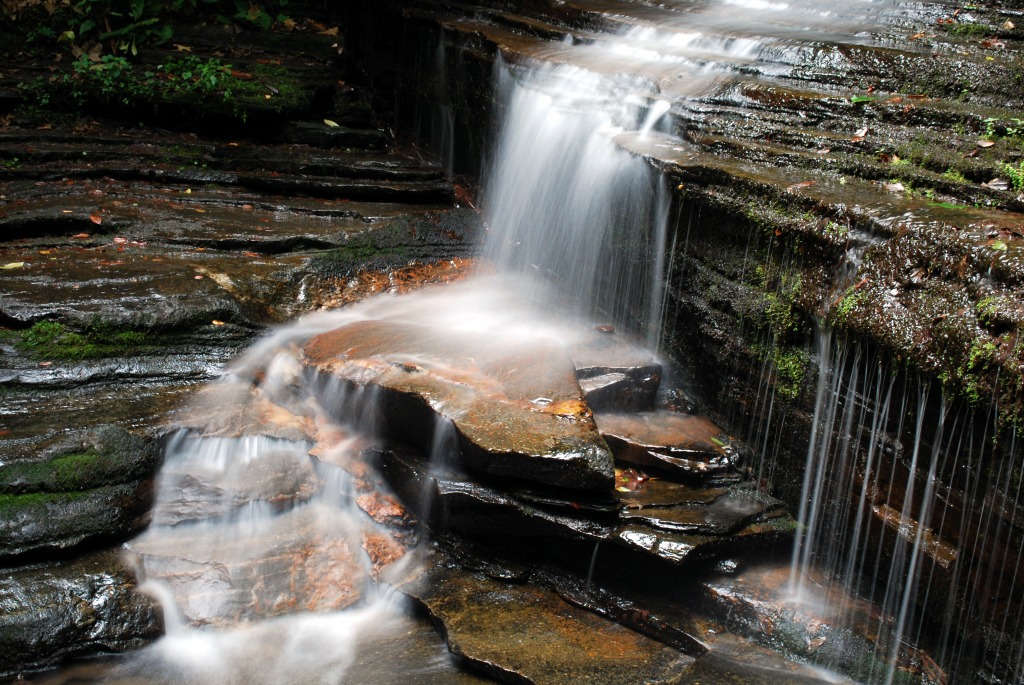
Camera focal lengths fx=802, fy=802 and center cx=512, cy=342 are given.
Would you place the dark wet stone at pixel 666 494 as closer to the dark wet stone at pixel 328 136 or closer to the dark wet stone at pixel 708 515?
the dark wet stone at pixel 708 515

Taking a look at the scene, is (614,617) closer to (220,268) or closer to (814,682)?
(814,682)

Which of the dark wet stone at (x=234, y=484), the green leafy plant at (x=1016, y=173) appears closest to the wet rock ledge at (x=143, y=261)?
the dark wet stone at (x=234, y=484)

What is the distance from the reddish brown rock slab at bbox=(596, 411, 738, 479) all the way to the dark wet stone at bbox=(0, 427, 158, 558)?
120 inches

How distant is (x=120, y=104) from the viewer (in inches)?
382

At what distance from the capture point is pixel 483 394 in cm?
536

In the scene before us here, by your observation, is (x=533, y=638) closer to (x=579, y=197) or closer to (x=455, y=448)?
(x=455, y=448)

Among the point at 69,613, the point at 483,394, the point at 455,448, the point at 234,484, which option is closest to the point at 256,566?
the point at 234,484

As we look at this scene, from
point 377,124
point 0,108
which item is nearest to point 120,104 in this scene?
point 0,108

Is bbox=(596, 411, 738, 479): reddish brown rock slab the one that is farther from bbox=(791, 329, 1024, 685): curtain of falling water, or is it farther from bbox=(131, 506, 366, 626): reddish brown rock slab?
bbox=(131, 506, 366, 626): reddish brown rock slab

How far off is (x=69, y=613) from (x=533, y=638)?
8.35ft

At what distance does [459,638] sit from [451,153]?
285 inches

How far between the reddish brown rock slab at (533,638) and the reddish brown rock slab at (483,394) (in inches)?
28.1

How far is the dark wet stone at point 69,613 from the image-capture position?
13.9ft

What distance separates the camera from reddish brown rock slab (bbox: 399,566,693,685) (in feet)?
13.7
